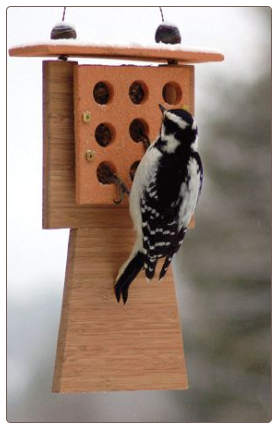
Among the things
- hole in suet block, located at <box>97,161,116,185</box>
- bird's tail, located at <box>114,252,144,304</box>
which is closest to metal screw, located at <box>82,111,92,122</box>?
hole in suet block, located at <box>97,161,116,185</box>

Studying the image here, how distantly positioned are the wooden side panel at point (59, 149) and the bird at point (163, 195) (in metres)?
0.19

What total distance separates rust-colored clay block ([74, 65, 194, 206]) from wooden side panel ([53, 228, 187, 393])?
0.17 m

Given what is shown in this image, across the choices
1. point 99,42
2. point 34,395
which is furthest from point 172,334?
point 34,395

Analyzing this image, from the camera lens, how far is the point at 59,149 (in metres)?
4.04

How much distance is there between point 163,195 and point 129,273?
26 cm

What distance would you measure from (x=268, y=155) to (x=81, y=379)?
3350mm

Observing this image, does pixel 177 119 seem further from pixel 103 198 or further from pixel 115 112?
pixel 103 198

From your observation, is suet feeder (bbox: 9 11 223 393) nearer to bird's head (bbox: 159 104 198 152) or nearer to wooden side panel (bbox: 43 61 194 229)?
wooden side panel (bbox: 43 61 194 229)

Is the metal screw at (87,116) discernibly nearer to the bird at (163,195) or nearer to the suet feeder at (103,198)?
the suet feeder at (103,198)

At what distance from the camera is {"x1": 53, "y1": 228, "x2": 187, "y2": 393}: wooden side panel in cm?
407

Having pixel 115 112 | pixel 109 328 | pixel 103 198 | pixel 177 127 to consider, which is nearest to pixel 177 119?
pixel 177 127

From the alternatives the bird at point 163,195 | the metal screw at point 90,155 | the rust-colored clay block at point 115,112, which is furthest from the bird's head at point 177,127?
the metal screw at point 90,155

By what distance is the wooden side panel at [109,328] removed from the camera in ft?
13.3

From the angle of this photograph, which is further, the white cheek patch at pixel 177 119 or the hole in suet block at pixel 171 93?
the hole in suet block at pixel 171 93
